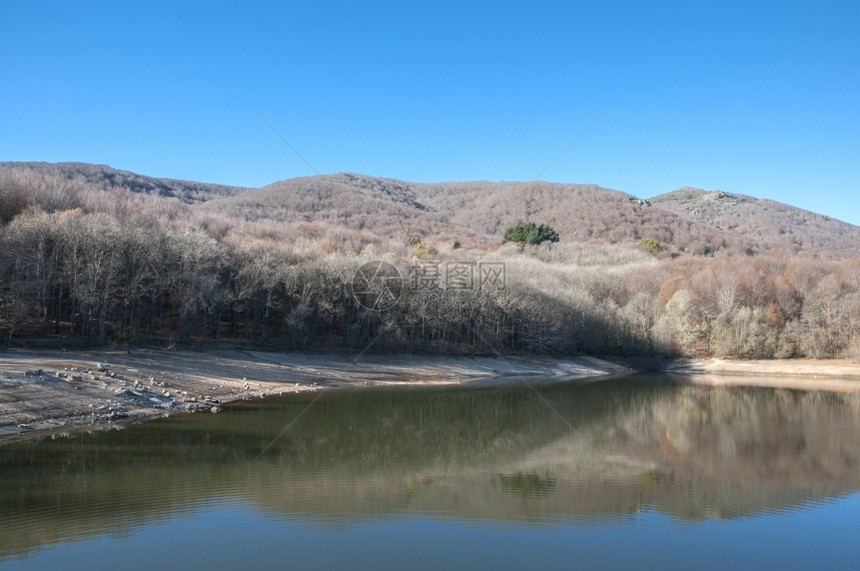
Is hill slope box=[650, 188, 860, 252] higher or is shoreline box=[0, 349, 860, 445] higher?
hill slope box=[650, 188, 860, 252]

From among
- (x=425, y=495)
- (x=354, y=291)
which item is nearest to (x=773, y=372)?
(x=354, y=291)

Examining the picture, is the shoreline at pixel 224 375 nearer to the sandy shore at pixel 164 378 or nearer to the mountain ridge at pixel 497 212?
the sandy shore at pixel 164 378

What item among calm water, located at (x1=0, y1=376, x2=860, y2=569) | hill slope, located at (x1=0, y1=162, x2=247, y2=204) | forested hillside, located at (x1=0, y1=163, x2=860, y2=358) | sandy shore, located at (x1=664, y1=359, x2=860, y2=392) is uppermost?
hill slope, located at (x1=0, y1=162, x2=247, y2=204)

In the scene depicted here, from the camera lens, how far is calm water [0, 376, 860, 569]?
10984 mm

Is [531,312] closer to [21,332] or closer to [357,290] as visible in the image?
[357,290]

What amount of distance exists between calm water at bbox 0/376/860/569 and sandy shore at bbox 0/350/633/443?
2380mm

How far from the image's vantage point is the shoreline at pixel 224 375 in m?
22.0

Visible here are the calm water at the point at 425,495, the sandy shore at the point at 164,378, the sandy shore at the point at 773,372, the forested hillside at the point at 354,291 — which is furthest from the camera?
the sandy shore at the point at 773,372

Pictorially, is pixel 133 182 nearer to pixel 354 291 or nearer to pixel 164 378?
pixel 354 291

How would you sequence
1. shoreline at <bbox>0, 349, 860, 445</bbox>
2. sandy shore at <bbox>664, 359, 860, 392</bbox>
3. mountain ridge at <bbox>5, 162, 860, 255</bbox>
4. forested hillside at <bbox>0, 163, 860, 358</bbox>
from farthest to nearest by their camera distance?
mountain ridge at <bbox>5, 162, 860, 255</bbox>, sandy shore at <bbox>664, 359, 860, 392</bbox>, forested hillside at <bbox>0, 163, 860, 358</bbox>, shoreline at <bbox>0, 349, 860, 445</bbox>

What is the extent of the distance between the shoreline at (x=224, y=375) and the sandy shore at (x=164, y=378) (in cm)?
5

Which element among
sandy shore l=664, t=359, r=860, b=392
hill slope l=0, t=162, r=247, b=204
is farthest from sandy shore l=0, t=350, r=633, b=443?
hill slope l=0, t=162, r=247, b=204

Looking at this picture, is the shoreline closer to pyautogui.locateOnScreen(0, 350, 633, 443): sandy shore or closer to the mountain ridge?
pyautogui.locateOnScreen(0, 350, 633, 443): sandy shore

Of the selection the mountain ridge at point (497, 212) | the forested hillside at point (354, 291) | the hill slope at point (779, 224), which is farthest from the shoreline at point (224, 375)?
the hill slope at point (779, 224)
